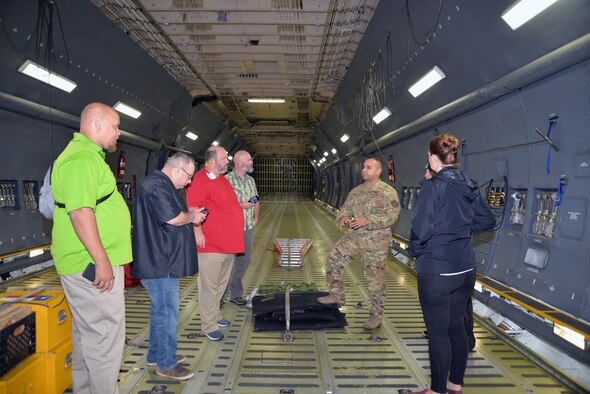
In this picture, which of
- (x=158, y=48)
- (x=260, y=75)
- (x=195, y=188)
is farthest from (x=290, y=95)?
(x=195, y=188)

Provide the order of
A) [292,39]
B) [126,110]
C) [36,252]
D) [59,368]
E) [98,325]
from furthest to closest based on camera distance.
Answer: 1. [126,110]
2. [292,39]
3. [36,252]
4. [59,368]
5. [98,325]

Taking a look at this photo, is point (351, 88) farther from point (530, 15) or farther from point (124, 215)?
point (124, 215)

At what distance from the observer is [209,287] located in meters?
4.14

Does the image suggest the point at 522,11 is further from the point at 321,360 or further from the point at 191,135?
the point at 191,135

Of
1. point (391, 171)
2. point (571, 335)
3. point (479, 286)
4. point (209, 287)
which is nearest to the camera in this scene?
point (571, 335)

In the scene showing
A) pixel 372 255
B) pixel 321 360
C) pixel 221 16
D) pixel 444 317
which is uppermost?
pixel 221 16

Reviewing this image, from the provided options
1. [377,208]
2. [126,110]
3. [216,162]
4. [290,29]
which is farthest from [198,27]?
[377,208]

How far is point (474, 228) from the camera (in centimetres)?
290

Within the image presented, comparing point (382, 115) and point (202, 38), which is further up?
point (202, 38)

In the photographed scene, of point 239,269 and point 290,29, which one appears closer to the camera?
point 239,269

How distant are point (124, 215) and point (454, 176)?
2.29 metres

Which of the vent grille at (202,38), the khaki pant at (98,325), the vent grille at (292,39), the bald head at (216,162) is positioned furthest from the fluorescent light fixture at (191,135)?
the khaki pant at (98,325)

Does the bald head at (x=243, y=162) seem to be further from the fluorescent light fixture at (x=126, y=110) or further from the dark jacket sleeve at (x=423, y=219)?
the fluorescent light fixture at (x=126, y=110)

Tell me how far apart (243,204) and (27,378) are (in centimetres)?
304
